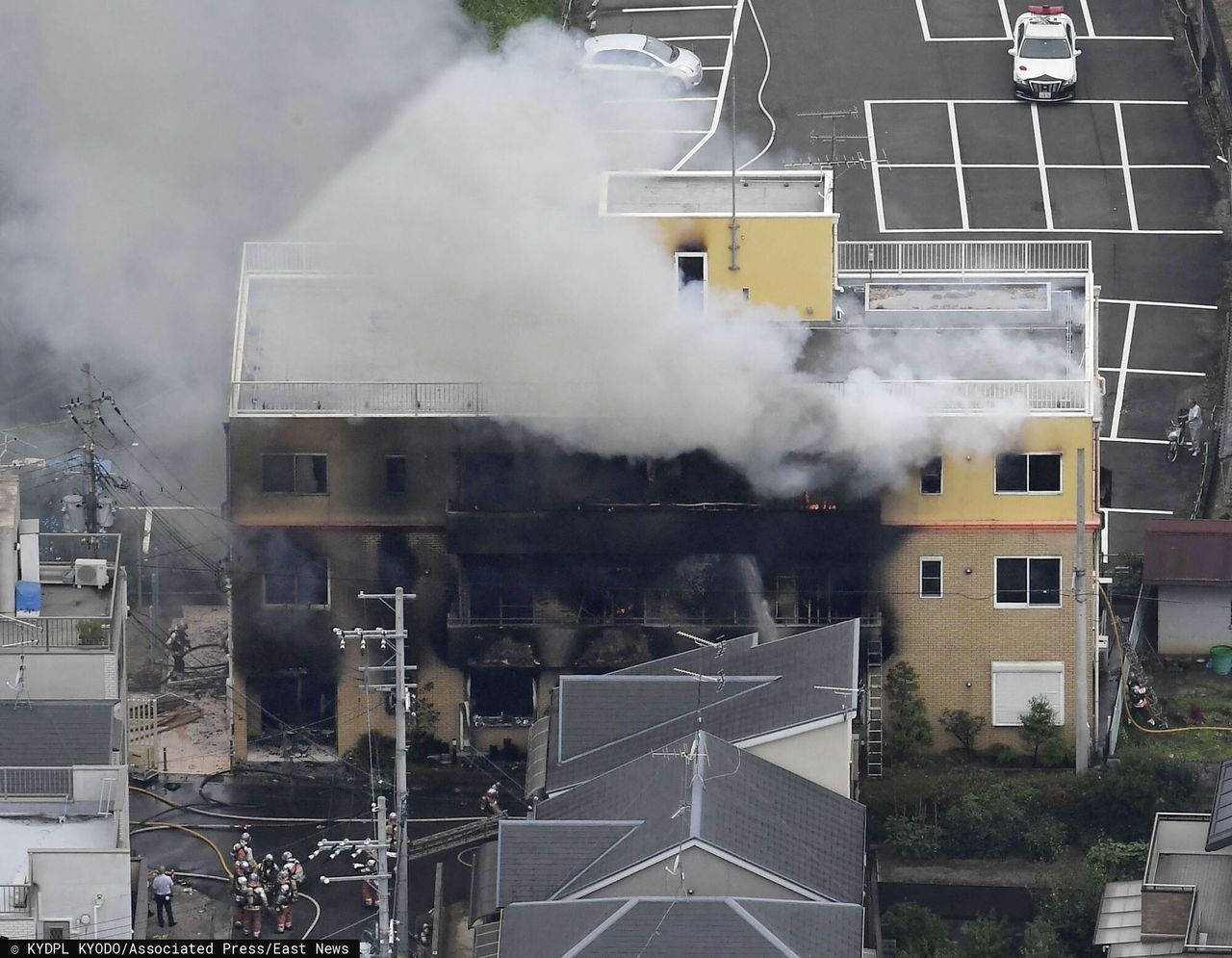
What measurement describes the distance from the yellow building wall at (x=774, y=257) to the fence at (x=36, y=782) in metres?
17.2

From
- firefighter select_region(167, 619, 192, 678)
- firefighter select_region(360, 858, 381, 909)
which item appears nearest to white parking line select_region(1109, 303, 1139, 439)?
firefighter select_region(167, 619, 192, 678)

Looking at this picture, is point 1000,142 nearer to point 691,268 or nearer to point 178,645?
point 691,268

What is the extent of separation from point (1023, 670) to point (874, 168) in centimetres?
1742

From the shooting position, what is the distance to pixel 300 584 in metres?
69.5

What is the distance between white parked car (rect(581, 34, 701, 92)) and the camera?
8400 centimetres

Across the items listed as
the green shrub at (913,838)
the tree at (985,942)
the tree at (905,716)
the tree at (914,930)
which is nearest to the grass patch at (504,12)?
the tree at (905,716)

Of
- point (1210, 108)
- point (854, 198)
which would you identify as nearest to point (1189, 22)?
point (1210, 108)

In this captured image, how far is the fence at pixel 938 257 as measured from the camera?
73312 millimetres

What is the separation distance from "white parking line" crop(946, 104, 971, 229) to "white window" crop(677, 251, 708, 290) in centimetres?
1182

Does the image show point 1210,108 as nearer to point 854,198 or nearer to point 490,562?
point 854,198

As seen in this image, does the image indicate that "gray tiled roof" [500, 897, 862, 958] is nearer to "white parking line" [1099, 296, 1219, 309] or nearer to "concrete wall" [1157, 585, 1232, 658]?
"concrete wall" [1157, 585, 1232, 658]

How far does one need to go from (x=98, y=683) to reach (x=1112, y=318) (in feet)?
85.6

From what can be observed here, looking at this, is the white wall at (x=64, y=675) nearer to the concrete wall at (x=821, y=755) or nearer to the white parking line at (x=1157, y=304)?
the concrete wall at (x=821, y=755)

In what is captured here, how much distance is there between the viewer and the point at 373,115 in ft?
249
